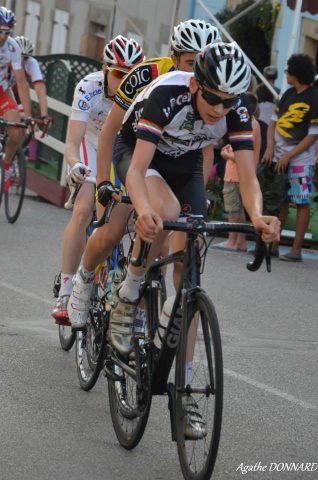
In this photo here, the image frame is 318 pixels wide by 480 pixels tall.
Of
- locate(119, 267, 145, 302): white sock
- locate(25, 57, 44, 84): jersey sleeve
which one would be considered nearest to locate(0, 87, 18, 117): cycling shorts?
locate(25, 57, 44, 84): jersey sleeve

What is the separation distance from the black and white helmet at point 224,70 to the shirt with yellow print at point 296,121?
7.68m

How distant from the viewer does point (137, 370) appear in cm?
591

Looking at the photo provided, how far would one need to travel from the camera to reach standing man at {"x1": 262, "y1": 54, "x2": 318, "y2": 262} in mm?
13203

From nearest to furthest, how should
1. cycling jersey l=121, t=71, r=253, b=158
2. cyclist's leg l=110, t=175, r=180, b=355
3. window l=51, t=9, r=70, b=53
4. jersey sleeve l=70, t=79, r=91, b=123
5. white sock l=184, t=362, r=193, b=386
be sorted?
1. white sock l=184, t=362, r=193, b=386
2. cycling jersey l=121, t=71, r=253, b=158
3. cyclist's leg l=110, t=175, r=180, b=355
4. jersey sleeve l=70, t=79, r=91, b=123
5. window l=51, t=9, r=70, b=53

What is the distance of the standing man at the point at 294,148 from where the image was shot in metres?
13.2

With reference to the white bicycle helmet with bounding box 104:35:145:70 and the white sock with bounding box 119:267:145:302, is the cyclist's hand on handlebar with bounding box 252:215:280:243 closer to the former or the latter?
the white sock with bounding box 119:267:145:302

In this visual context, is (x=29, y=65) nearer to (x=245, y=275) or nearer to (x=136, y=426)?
(x=245, y=275)

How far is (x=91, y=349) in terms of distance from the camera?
23.4 feet

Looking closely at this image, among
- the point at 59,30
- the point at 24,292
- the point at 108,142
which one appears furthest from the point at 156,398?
the point at 59,30

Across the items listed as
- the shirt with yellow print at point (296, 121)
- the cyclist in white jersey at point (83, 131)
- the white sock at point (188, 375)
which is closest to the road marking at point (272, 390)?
the cyclist in white jersey at point (83, 131)

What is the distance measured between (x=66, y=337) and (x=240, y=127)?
2555 millimetres

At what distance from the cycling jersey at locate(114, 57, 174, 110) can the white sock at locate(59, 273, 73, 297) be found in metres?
1.42

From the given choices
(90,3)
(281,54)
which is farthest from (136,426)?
(90,3)

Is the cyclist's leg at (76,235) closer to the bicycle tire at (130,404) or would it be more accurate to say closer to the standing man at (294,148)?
the bicycle tire at (130,404)
